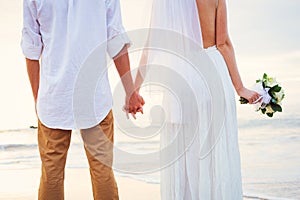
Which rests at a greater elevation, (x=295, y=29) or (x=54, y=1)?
(x=295, y=29)

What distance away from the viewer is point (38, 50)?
7.06ft

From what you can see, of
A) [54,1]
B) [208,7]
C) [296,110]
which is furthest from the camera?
[296,110]

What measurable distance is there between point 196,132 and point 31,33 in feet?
2.82

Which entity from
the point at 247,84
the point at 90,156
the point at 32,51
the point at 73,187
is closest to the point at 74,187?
the point at 73,187

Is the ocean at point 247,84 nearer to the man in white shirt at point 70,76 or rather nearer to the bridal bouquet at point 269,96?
the bridal bouquet at point 269,96

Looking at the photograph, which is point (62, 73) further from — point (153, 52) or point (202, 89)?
point (202, 89)

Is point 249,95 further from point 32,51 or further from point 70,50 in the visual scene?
point 32,51

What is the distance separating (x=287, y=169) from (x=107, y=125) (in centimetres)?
427

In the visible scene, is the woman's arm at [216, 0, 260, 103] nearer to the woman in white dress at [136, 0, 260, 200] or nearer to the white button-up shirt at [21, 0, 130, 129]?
the woman in white dress at [136, 0, 260, 200]

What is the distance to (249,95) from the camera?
2.54m

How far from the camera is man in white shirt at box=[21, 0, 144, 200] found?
207 centimetres

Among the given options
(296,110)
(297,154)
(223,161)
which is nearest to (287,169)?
(297,154)

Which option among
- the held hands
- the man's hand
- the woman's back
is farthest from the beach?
the man's hand

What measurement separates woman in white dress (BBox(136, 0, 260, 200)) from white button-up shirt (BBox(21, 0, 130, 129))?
0.31 m
